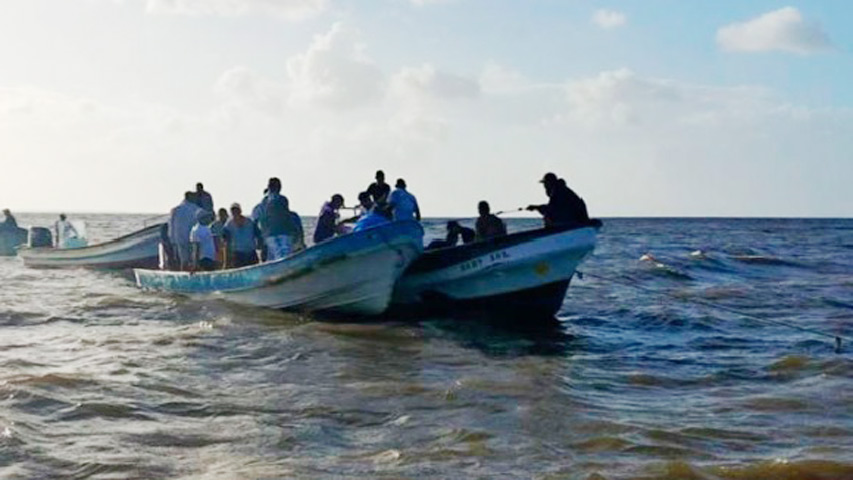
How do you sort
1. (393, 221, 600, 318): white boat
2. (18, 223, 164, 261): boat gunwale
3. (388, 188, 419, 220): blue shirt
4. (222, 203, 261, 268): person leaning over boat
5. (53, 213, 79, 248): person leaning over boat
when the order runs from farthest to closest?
(53, 213, 79, 248): person leaning over boat
(18, 223, 164, 261): boat gunwale
(222, 203, 261, 268): person leaning over boat
(388, 188, 419, 220): blue shirt
(393, 221, 600, 318): white boat

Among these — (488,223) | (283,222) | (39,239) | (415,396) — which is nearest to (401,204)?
(488,223)

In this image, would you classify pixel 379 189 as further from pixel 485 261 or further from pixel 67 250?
pixel 67 250

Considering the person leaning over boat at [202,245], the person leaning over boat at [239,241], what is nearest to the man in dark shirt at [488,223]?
the person leaning over boat at [239,241]

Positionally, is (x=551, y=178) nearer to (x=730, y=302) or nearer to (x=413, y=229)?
(x=413, y=229)

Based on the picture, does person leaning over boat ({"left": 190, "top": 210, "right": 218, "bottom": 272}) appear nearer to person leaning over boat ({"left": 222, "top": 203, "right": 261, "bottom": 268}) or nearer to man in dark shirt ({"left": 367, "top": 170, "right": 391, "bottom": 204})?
person leaning over boat ({"left": 222, "top": 203, "right": 261, "bottom": 268})

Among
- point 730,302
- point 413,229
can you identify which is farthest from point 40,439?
point 730,302

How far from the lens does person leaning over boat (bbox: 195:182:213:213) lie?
19.7m

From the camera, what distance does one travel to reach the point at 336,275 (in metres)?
14.6

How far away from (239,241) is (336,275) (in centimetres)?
334

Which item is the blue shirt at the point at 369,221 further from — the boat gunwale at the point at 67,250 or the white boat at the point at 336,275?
the boat gunwale at the point at 67,250

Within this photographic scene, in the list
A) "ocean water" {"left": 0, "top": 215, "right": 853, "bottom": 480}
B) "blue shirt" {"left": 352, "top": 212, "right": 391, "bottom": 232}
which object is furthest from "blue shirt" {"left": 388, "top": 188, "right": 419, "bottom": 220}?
"ocean water" {"left": 0, "top": 215, "right": 853, "bottom": 480}

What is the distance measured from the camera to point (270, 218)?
16.3 metres

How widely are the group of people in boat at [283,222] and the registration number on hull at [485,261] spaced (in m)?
0.79

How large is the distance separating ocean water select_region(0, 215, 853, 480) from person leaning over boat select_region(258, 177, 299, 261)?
109cm
